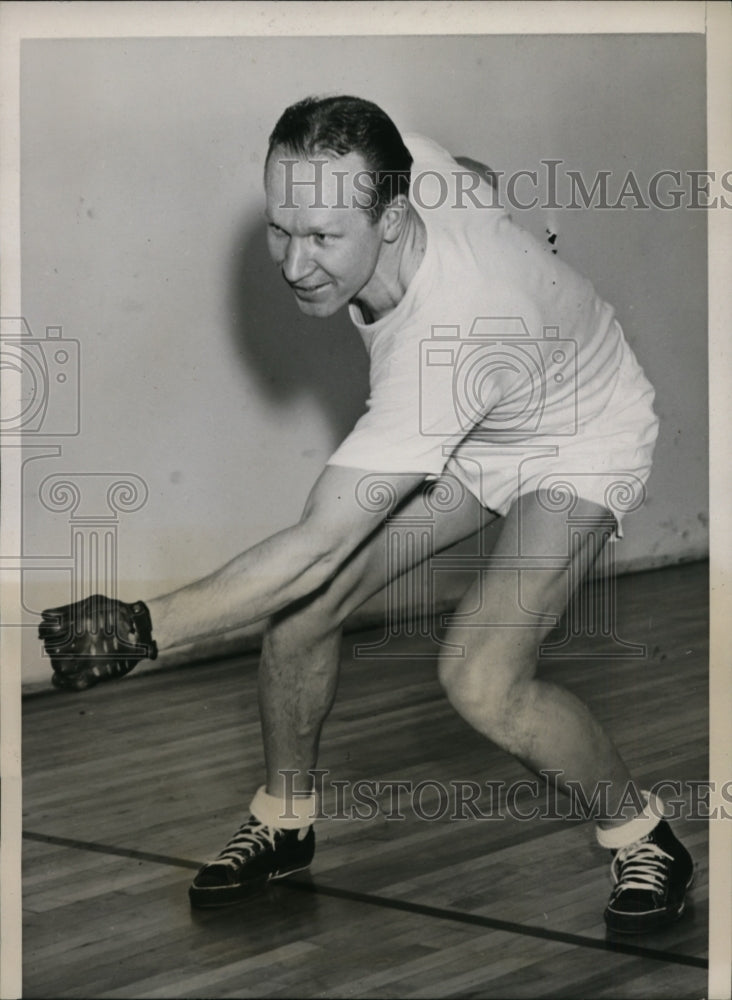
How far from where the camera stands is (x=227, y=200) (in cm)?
335

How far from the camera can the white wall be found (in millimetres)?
3057

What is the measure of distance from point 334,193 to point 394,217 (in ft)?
0.33

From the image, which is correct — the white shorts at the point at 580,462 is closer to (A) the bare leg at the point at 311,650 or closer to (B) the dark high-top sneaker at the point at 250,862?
(A) the bare leg at the point at 311,650

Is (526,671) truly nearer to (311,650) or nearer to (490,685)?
(490,685)

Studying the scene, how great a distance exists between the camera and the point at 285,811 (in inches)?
96.5

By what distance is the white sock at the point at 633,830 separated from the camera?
2.33 m

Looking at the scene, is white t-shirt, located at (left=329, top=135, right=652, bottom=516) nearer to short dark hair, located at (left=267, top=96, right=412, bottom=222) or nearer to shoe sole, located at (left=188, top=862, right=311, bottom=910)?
short dark hair, located at (left=267, top=96, right=412, bottom=222)

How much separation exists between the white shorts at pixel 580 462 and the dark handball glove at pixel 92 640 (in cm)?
68

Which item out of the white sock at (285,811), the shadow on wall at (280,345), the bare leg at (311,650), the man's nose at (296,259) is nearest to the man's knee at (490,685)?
the bare leg at (311,650)

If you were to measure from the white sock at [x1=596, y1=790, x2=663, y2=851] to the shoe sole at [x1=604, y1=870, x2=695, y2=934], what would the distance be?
0.13 meters

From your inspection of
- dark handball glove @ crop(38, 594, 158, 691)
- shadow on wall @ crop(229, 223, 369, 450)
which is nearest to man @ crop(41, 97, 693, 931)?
dark handball glove @ crop(38, 594, 158, 691)

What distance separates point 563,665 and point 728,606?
58.2 inches

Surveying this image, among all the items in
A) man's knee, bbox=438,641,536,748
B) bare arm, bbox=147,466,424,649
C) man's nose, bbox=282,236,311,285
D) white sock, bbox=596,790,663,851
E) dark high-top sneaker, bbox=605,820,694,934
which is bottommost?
dark high-top sneaker, bbox=605,820,694,934

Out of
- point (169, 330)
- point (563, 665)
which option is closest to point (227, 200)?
point (169, 330)
